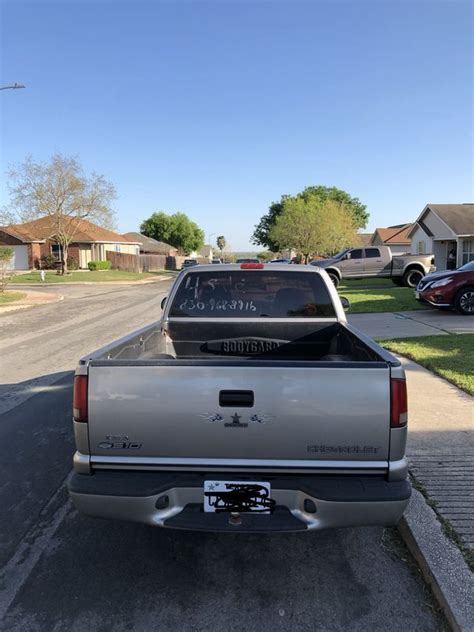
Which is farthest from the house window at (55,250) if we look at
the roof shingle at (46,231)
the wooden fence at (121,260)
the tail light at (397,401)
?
the tail light at (397,401)

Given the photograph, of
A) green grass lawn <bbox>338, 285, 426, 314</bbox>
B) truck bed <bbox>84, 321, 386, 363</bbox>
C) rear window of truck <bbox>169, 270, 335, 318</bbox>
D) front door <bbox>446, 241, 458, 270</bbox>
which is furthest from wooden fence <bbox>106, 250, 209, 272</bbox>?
truck bed <bbox>84, 321, 386, 363</bbox>

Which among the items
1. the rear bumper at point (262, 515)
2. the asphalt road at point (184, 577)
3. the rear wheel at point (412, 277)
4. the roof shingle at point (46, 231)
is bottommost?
the asphalt road at point (184, 577)

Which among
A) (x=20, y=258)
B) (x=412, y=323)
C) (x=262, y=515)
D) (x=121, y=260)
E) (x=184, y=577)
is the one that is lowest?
(x=184, y=577)

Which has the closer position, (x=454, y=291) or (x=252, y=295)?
(x=252, y=295)

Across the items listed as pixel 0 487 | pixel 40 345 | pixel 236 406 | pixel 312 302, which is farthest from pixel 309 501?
pixel 40 345

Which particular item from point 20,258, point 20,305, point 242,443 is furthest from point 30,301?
point 20,258

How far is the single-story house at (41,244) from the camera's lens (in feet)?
155

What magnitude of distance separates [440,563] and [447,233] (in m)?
30.7

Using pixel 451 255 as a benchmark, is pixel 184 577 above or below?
below

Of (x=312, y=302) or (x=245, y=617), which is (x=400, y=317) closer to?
(x=312, y=302)

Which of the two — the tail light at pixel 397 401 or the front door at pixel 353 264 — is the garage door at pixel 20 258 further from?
the tail light at pixel 397 401

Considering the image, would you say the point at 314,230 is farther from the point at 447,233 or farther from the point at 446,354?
the point at 446,354

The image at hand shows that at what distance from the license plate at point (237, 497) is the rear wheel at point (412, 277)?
22.6 meters

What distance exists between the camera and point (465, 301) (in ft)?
41.9
